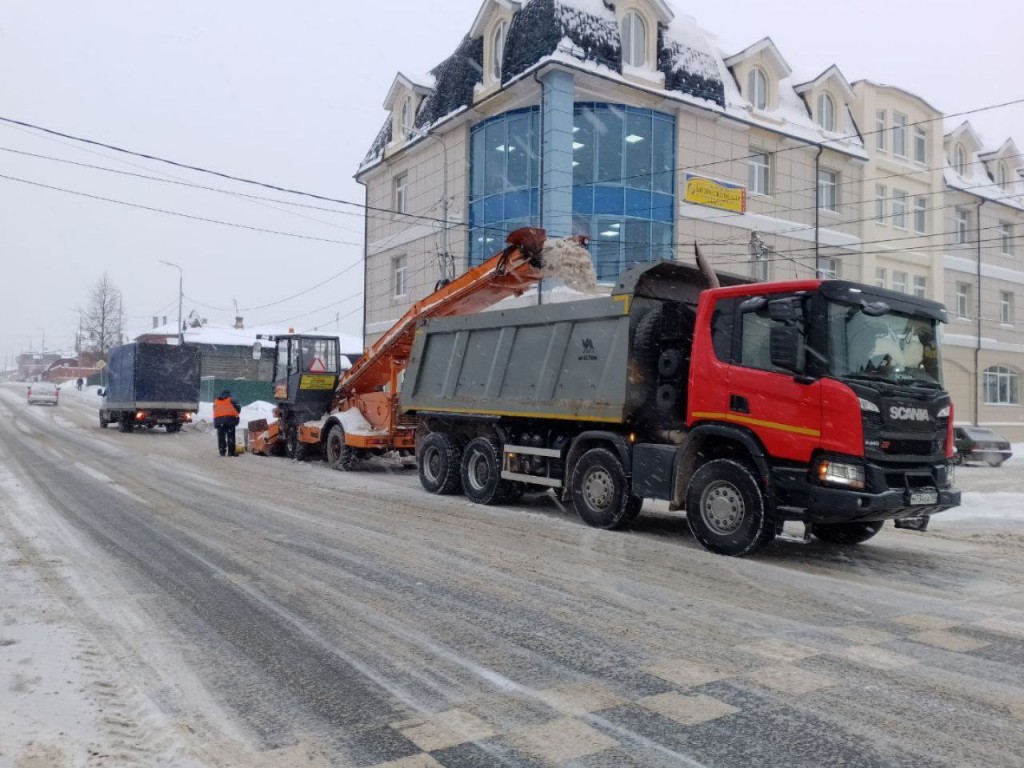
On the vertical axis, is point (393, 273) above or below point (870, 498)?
above

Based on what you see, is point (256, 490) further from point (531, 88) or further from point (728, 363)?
point (531, 88)

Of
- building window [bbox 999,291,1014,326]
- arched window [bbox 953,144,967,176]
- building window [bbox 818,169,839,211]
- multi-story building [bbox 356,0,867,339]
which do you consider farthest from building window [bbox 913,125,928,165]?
building window [bbox 999,291,1014,326]

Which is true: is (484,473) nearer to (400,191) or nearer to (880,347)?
(880,347)

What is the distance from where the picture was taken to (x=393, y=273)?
1161 inches

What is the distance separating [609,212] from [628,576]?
53.3 ft

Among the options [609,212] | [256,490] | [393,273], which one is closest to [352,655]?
[256,490]

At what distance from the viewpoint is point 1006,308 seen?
34.7 meters

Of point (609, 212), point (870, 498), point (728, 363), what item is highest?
point (609, 212)

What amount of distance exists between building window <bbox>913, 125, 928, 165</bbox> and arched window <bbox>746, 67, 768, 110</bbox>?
27.6ft

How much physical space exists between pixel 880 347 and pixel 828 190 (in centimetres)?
2209

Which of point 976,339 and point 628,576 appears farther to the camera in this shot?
point 976,339

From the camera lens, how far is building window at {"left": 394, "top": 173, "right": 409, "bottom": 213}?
94.1 feet

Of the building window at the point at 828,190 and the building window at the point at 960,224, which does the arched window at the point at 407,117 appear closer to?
the building window at the point at 828,190

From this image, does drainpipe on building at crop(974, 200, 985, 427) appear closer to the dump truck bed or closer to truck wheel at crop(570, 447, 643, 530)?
the dump truck bed
